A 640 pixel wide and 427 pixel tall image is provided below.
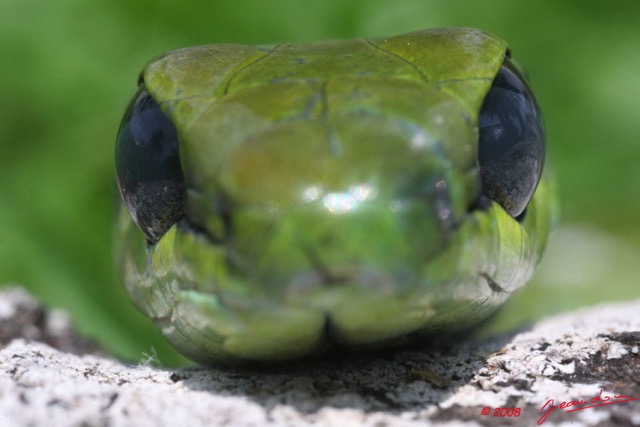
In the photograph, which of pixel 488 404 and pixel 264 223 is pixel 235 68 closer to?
pixel 264 223

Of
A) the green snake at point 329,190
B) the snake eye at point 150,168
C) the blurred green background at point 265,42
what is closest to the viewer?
the green snake at point 329,190

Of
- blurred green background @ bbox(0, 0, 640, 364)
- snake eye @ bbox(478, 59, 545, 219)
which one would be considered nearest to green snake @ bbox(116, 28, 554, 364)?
snake eye @ bbox(478, 59, 545, 219)

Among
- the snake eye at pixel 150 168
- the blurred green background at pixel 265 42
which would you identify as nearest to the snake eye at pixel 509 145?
the snake eye at pixel 150 168

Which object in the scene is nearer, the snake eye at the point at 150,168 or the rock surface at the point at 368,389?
the rock surface at the point at 368,389

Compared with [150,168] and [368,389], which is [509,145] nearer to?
[368,389]

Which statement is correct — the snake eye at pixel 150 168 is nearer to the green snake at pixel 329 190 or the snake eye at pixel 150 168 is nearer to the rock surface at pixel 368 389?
the green snake at pixel 329 190

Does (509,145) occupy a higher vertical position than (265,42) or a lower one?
higher

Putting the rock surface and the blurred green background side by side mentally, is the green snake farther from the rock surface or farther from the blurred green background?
the blurred green background

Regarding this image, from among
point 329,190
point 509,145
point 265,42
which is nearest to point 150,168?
point 329,190
